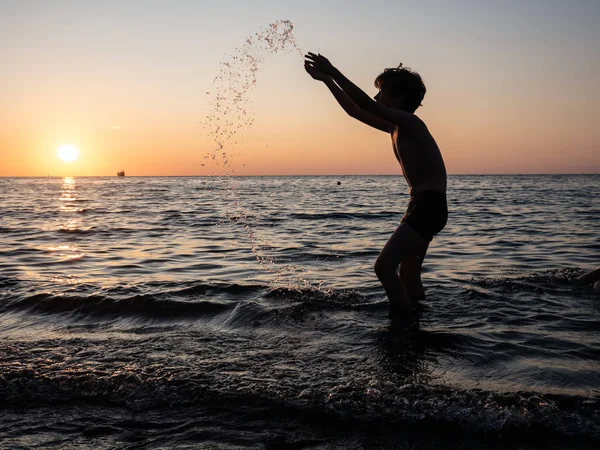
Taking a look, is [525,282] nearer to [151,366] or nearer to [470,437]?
[470,437]

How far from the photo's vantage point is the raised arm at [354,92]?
14.3 feet

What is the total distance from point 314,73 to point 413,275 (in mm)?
2300

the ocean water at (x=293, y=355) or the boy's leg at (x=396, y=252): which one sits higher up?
the boy's leg at (x=396, y=252)

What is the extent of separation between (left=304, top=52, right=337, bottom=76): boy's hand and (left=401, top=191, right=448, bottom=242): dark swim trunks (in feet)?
4.42

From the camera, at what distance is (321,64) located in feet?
14.6

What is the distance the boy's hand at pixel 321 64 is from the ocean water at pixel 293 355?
2.28 m

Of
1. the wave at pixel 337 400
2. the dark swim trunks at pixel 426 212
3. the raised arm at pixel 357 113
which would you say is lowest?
the wave at pixel 337 400

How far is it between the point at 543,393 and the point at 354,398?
123 cm

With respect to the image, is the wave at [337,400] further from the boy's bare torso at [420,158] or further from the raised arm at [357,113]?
the raised arm at [357,113]

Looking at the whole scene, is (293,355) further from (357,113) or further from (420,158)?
(357,113)

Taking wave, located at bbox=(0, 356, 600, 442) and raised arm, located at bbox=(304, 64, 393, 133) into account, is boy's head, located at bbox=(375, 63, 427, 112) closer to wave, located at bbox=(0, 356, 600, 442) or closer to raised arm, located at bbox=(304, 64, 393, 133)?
raised arm, located at bbox=(304, 64, 393, 133)

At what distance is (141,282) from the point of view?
7.62 meters

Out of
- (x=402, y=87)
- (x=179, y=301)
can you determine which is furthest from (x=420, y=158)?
(x=179, y=301)

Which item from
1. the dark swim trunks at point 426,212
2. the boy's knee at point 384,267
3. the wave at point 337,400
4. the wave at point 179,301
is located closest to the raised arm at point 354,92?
the dark swim trunks at point 426,212
